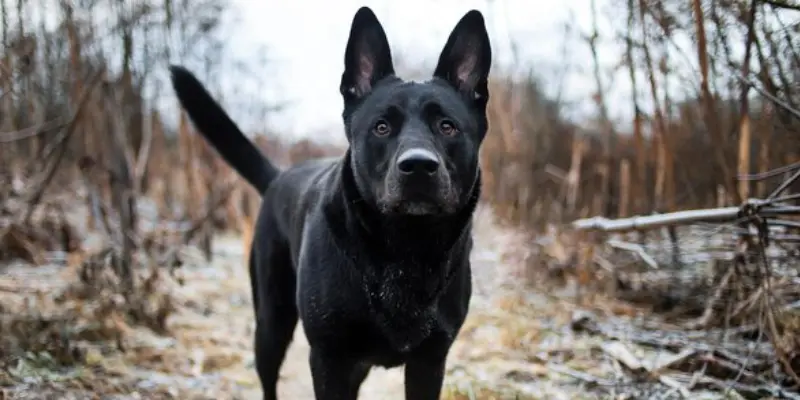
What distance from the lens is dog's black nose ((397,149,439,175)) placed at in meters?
2.23

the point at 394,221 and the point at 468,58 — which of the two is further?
the point at 468,58

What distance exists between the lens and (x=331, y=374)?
7.99 feet

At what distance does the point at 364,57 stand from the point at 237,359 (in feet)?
7.79

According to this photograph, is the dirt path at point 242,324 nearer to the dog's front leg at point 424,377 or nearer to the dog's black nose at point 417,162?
the dog's front leg at point 424,377

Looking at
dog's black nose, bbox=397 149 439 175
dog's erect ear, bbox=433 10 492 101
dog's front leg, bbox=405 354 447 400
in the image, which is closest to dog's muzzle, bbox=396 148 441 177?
dog's black nose, bbox=397 149 439 175

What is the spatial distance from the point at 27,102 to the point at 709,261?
4.22 metres

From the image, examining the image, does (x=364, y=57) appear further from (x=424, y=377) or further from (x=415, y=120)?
(x=424, y=377)

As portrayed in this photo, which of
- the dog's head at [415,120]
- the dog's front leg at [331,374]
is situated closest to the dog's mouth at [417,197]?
the dog's head at [415,120]

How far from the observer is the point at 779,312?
3320 mm

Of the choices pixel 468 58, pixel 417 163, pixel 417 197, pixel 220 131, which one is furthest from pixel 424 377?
pixel 220 131

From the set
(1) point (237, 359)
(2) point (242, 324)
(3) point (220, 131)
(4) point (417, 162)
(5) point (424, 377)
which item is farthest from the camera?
(2) point (242, 324)

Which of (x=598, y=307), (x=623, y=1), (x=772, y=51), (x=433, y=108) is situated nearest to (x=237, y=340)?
(x=598, y=307)

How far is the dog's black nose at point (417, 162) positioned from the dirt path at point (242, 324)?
198 centimetres

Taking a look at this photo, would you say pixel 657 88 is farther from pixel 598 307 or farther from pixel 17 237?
pixel 17 237
